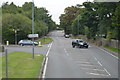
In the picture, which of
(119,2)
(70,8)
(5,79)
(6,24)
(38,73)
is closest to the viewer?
(5,79)

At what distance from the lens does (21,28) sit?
208 ft

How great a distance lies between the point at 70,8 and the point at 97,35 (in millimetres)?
56363

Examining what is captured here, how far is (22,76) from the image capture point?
54.8 ft

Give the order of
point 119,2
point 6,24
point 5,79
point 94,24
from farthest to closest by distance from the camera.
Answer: point 6,24, point 94,24, point 119,2, point 5,79

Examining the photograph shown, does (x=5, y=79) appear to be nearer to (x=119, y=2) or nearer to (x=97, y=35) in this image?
(x=119, y=2)

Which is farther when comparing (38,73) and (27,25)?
(27,25)

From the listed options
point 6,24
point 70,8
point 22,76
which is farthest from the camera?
point 70,8

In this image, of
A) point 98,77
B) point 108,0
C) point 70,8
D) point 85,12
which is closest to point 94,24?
point 85,12

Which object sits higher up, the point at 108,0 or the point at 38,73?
the point at 108,0

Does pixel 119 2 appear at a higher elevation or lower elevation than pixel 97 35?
higher

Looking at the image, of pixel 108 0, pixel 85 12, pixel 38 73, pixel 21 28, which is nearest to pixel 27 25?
pixel 21 28

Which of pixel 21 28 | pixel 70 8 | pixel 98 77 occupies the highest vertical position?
pixel 70 8

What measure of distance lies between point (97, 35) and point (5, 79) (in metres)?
45.0

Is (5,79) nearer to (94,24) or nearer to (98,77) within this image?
(98,77)
